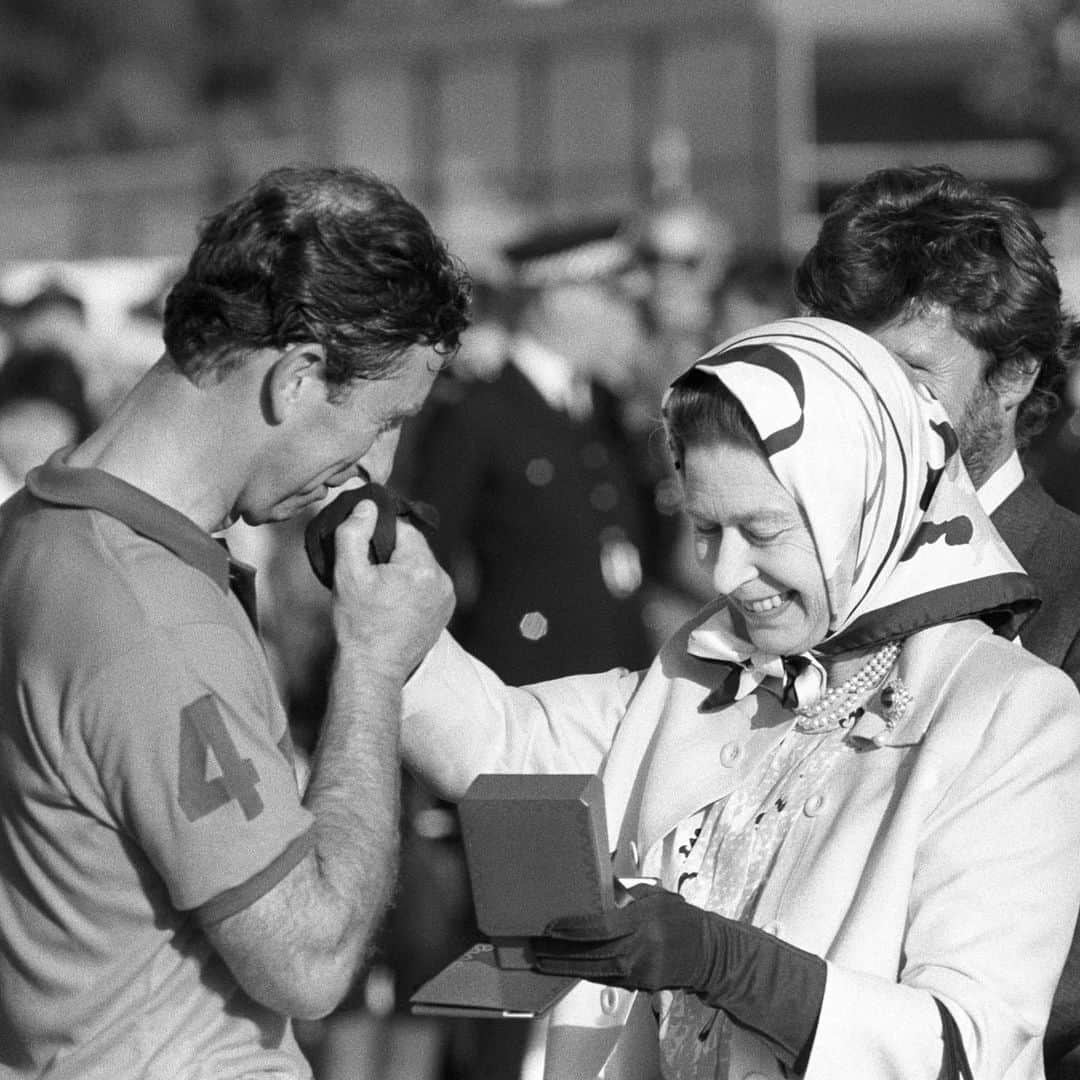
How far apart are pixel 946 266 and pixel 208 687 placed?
1230mm

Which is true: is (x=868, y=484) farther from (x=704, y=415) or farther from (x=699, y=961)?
(x=699, y=961)

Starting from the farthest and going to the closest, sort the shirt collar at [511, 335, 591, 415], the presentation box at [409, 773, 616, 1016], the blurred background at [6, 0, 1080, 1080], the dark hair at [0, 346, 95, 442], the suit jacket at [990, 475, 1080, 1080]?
1. the blurred background at [6, 0, 1080, 1080]
2. the shirt collar at [511, 335, 591, 415]
3. the dark hair at [0, 346, 95, 442]
4. the suit jacket at [990, 475, 1080, 1080]
5. the presentation box at [409, 773, 616, 1016]

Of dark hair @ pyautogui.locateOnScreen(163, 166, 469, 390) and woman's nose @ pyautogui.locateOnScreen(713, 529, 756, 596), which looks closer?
dark hair @ pyautogui.locateOnScreen(163, 166, 469, 390)

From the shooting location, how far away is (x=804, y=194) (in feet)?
58.7

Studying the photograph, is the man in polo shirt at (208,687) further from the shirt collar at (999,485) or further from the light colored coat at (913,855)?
the shirt collar at (999,485)

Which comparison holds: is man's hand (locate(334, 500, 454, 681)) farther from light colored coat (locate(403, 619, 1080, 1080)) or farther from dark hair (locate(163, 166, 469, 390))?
light colored coat (locate(403, 619, 1080, 1080))

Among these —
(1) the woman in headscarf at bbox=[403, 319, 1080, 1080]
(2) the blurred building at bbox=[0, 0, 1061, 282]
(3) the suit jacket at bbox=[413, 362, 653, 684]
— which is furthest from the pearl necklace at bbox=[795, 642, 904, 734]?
(2) the blurred building at bbox=[0, 0, 1061, 282]

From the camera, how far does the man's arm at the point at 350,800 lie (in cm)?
218

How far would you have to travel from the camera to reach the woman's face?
2480 millimetres

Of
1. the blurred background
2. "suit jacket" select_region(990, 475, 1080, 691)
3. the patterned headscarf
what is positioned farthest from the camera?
the blurred background

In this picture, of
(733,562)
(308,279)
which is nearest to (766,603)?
(733,562)

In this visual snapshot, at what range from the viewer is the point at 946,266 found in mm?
2805

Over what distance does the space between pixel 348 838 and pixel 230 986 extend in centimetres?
22

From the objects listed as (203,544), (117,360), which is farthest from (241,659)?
(117,360)
